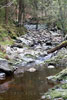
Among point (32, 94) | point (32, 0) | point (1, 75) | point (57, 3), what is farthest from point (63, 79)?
point (32, 0)

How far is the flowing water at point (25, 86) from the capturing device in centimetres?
727

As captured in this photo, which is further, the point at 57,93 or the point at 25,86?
the point at 25,86

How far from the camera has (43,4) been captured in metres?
36.1

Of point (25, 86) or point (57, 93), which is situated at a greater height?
point (57, 93)

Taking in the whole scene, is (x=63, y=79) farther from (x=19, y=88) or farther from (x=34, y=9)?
(x=34, y=9)

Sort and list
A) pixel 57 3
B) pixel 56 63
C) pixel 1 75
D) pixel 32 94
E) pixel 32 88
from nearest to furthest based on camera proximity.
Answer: pixel 32 94 → pixel 32 88 → pixel 1 75 → pixel 56 63 → pixel 57 3

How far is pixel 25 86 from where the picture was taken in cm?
858

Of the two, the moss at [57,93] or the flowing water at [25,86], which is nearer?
the moss at [57,93]

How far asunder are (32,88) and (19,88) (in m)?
0.52

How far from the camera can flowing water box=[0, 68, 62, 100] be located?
7.27 meters

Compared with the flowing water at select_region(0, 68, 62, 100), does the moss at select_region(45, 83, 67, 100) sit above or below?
above

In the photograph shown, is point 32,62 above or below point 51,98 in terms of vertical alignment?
below

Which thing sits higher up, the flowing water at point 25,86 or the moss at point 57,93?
the moss at point 57,93

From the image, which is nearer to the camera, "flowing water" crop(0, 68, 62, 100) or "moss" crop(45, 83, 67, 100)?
"moss" crop(45, 83, 67, 100)
